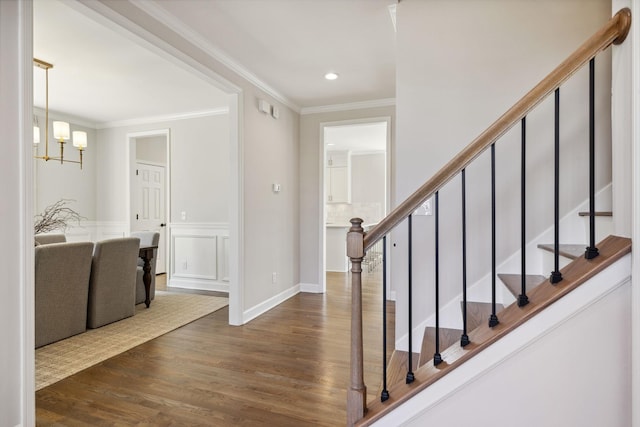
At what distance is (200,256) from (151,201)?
6.18 ft

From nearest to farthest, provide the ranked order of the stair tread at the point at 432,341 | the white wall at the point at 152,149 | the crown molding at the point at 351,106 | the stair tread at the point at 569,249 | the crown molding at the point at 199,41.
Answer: the stair tread at the point at 569,249 < the stair tread at the point at 432,341 < the crown molding at the point at 199,41 < the crown molding at the point at 351,106 < the white wall at the point at 152,149

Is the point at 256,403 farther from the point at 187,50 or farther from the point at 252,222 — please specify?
the point at 187,50

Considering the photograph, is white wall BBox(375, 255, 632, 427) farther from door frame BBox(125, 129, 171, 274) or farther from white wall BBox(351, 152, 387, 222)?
white wall BBox(351, 152, 387, 222)

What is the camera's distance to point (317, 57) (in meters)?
3.20

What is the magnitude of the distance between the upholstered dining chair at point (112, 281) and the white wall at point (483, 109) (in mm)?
2802

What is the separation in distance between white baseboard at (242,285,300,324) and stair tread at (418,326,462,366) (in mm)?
2060

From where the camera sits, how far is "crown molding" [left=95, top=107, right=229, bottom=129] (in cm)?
493

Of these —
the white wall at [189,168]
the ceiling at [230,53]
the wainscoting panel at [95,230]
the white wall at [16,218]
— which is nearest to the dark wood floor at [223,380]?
the white wall at [16,218]

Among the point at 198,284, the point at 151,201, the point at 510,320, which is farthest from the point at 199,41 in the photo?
the point at 151,201

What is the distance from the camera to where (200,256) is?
16.8ft

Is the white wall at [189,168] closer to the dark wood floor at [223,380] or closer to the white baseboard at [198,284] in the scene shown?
the white baseboard at [198,284]

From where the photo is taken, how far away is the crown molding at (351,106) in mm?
4426

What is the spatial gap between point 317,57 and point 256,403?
9.47 feet

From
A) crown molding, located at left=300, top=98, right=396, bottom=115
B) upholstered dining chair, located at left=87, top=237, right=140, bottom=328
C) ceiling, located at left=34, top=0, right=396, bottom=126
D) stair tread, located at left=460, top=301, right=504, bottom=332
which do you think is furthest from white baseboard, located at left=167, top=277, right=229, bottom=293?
stair tread, located at left=460, top=301, right=504, bottom=332
